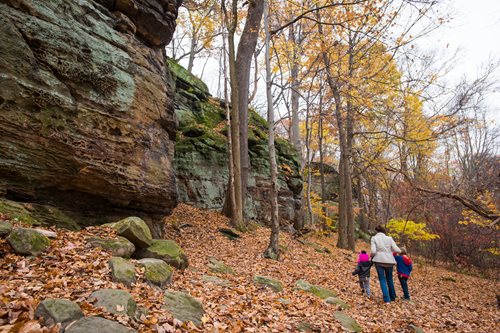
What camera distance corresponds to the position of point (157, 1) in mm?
8586

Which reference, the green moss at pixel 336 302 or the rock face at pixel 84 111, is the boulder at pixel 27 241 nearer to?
the rock face at pixel 84 111

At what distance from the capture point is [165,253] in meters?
5.73

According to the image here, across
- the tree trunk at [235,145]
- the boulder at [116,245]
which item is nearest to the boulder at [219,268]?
the boulder at [116,245]

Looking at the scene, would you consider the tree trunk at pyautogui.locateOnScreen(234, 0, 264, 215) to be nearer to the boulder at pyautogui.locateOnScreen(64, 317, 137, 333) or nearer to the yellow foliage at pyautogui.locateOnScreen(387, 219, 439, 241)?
the yellow foliage at pyautogui.locateOnScreen(387, 219, 439, 241)

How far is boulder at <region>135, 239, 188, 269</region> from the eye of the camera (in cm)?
547

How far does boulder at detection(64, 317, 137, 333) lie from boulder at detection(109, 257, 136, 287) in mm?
1159

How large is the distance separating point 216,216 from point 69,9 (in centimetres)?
831

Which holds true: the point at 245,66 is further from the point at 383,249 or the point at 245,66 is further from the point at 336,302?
the point at 336,302

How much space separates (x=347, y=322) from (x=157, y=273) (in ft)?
11.9

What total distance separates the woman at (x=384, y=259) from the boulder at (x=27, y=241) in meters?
7.09

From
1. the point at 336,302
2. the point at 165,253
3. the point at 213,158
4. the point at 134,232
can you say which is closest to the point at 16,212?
the point at 134,232

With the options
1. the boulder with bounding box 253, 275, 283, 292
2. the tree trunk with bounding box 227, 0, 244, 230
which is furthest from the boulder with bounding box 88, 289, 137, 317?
the tree trunk with bounding box 227, 0, 244, 230

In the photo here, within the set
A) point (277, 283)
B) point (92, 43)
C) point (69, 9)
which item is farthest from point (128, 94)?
point (277, 283)

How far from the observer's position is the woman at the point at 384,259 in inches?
275
